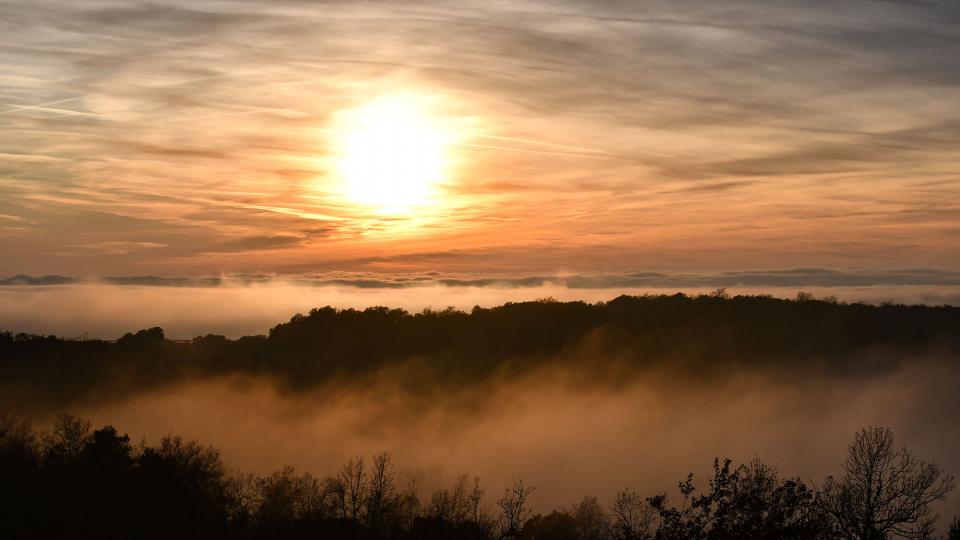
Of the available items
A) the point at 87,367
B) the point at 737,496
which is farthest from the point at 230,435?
the point at 737,496

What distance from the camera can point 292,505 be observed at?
325 ft

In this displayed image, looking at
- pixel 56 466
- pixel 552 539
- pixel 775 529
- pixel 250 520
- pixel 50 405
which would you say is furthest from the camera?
pixel 50 405

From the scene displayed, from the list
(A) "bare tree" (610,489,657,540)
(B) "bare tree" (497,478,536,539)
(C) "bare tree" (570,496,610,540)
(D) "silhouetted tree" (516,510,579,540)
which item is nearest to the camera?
(A) "bare tree" (610,489,657,540)

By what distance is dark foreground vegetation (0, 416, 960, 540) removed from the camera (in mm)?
33750

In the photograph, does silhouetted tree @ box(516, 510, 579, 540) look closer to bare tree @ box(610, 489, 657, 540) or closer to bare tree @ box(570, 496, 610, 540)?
bare tree @ box(570, 496, 610, 540)

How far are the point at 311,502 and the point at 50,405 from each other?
90.1 metres

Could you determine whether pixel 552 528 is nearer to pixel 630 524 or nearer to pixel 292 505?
pixel 292 505

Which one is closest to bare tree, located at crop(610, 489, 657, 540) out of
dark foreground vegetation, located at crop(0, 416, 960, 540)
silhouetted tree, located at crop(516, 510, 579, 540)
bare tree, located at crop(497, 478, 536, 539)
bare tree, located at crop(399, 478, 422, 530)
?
dark foreground vegetation, located at crop(0, 416, 960, 540)

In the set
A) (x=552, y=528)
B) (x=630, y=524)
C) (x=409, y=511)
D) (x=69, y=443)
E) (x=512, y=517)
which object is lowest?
(x=552, y=528)

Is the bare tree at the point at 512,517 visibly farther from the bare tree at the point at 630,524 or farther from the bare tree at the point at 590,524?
the bare tree at the point at 630,524

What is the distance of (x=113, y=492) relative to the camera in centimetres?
7038

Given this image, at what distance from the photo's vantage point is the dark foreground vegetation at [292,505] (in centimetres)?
3375

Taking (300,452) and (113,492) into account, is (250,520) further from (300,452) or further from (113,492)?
(300,452)

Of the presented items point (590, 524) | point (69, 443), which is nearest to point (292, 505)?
point (69, 443)
